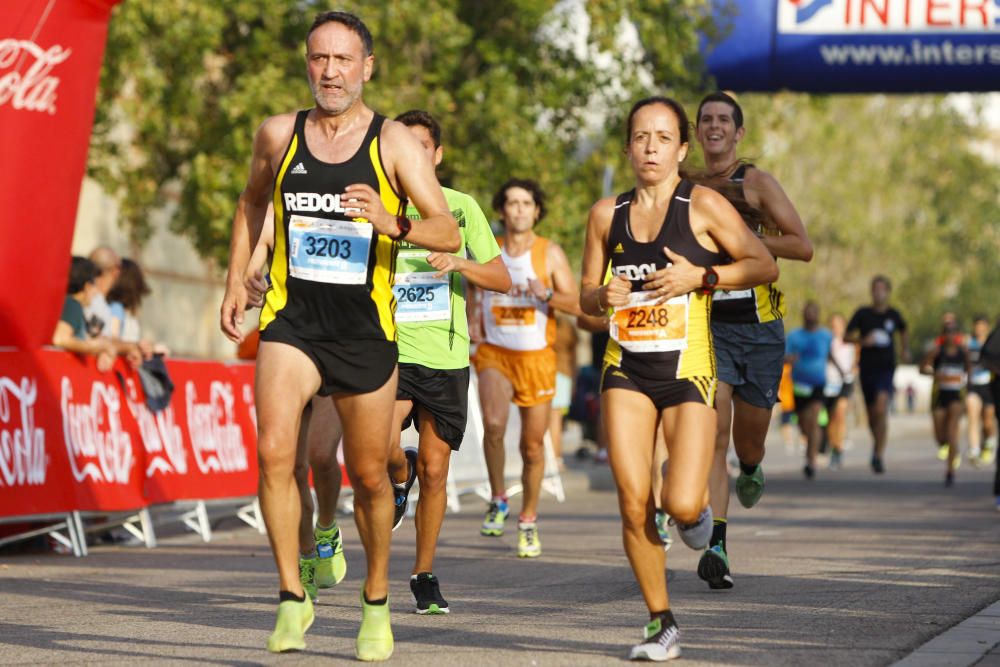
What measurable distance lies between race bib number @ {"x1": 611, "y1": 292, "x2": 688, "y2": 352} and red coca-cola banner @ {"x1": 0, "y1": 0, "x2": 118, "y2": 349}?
18.7 feet

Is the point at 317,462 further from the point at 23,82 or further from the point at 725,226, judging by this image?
the point at 23,82

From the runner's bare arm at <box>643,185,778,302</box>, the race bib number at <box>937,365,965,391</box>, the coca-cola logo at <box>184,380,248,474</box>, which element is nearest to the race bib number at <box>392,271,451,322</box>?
the runner's bare arm at <box>643,185,778,302</box>

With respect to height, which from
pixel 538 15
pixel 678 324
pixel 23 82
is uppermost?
pixel 538 15

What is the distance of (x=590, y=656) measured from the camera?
6.42 m

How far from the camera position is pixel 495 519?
11922 millimetres

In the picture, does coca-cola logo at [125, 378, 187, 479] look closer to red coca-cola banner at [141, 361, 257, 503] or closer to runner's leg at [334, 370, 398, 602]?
red coca-cola banner at [141, 361, 257, 503]

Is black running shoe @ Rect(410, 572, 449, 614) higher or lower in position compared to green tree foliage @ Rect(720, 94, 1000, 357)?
lower

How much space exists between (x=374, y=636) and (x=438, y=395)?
2.18m

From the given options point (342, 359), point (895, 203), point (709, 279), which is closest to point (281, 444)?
point (342, 359)

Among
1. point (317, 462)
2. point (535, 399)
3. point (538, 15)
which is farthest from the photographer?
point (538, 15)

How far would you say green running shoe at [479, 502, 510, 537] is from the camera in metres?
11.9

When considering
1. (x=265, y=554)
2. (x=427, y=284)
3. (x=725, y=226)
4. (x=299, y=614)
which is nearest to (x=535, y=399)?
(x=265, y=554)

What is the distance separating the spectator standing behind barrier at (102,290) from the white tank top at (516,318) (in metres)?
2.91

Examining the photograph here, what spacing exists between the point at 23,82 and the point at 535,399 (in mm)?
3844
